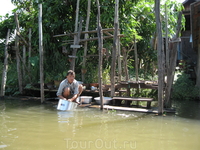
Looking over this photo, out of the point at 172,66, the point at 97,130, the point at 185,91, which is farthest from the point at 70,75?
the point at 185,91

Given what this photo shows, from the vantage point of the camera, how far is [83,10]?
9859 mm

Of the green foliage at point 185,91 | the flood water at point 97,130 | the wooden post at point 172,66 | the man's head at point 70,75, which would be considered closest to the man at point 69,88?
the man's head at point 70,75

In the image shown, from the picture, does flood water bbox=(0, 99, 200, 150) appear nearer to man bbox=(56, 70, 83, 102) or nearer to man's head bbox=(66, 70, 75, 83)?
man bbox=(56, 70, 83, 102)

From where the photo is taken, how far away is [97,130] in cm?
422

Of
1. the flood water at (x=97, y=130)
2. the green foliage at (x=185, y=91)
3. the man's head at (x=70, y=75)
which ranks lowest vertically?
the flood water at (x=97, y=130)

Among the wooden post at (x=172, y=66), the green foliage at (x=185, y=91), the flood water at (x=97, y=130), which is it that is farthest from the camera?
the green foliage at (x=185, y=91)

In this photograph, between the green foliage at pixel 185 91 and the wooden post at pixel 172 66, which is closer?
the wooden post at pixel 172 66

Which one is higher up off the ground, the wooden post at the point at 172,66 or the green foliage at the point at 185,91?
the wooden post at the point at 172,66

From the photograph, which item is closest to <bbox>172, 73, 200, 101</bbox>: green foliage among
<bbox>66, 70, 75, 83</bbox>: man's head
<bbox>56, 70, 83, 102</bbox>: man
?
<bbox>56, 70, 83, 102</bbox>: man

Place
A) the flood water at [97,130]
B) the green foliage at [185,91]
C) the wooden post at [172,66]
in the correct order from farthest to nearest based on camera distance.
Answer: the green foliage at [185,91] < the wooden post at [172,66] < the flood water at [97,130]

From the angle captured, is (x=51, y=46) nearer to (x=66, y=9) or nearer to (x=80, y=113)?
(x=66, y=9)

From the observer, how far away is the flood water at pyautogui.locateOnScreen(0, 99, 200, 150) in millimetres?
3408

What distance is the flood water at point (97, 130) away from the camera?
3408 millimetres

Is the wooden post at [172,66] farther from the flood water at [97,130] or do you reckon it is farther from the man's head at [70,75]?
the man's head at [70,75]
